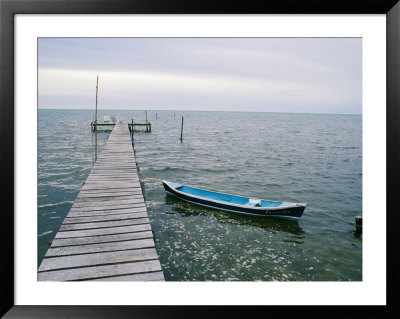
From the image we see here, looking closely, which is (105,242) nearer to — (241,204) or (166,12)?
(166,12)

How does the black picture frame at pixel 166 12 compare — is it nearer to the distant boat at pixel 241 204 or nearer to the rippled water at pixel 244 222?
the rippled water at pixel 244 222

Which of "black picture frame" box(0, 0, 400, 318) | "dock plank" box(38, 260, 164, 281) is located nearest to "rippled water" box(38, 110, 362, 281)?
"dock plank" box(38, 260, 164, 281)

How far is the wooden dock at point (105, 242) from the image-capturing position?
3.04 meters

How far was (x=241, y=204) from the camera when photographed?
31.3ft

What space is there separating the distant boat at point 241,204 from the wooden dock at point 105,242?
3.96 meters

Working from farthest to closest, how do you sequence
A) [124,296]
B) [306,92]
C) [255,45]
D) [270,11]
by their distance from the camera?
[306,92], [255,45], [124,296], [270,11]

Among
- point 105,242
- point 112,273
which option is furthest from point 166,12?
point 105,242

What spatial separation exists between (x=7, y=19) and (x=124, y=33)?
1.01 m

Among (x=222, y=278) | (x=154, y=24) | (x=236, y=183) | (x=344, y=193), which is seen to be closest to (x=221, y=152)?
(x=236, y=183)

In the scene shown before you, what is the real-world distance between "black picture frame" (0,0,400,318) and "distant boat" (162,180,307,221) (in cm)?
640

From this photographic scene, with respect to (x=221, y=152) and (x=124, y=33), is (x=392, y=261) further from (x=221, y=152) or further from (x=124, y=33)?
(x=221, y=152)

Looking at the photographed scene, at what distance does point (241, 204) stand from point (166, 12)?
25.4 ft

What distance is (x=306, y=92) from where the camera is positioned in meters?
7.45

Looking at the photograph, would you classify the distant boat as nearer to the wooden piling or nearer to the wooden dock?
the wooden piling
